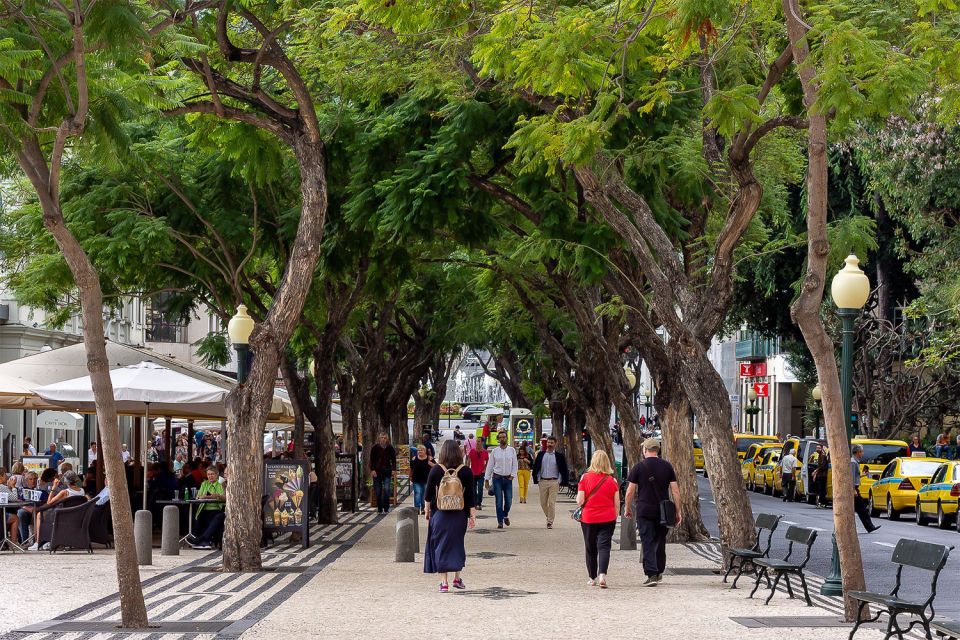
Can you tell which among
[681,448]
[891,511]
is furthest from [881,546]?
[891,511]

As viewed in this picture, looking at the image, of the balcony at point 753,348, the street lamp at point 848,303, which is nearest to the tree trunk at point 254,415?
the street lamp at point 848,303

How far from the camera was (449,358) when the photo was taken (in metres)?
63.0

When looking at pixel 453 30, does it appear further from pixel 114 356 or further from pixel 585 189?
pixel 114 356

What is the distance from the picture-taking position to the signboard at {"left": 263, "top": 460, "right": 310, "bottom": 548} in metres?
20.0

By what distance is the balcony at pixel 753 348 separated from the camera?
75.9 m

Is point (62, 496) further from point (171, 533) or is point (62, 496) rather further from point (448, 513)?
point (448, 513)

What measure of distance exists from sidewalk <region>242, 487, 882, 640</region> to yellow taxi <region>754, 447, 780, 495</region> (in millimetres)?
22518

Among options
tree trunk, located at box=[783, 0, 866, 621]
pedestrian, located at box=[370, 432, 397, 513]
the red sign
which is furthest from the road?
the red sign

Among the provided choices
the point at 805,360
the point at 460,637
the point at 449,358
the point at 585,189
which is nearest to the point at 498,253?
the point at 585,189

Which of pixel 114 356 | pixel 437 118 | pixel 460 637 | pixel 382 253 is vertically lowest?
pixel 460 637

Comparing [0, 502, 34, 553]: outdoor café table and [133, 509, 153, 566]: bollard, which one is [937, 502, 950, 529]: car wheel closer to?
[133, 509, 153, 566]: bollard

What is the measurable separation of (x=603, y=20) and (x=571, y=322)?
20776 mm

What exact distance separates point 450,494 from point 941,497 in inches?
638

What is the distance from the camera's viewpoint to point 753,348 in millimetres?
78938
